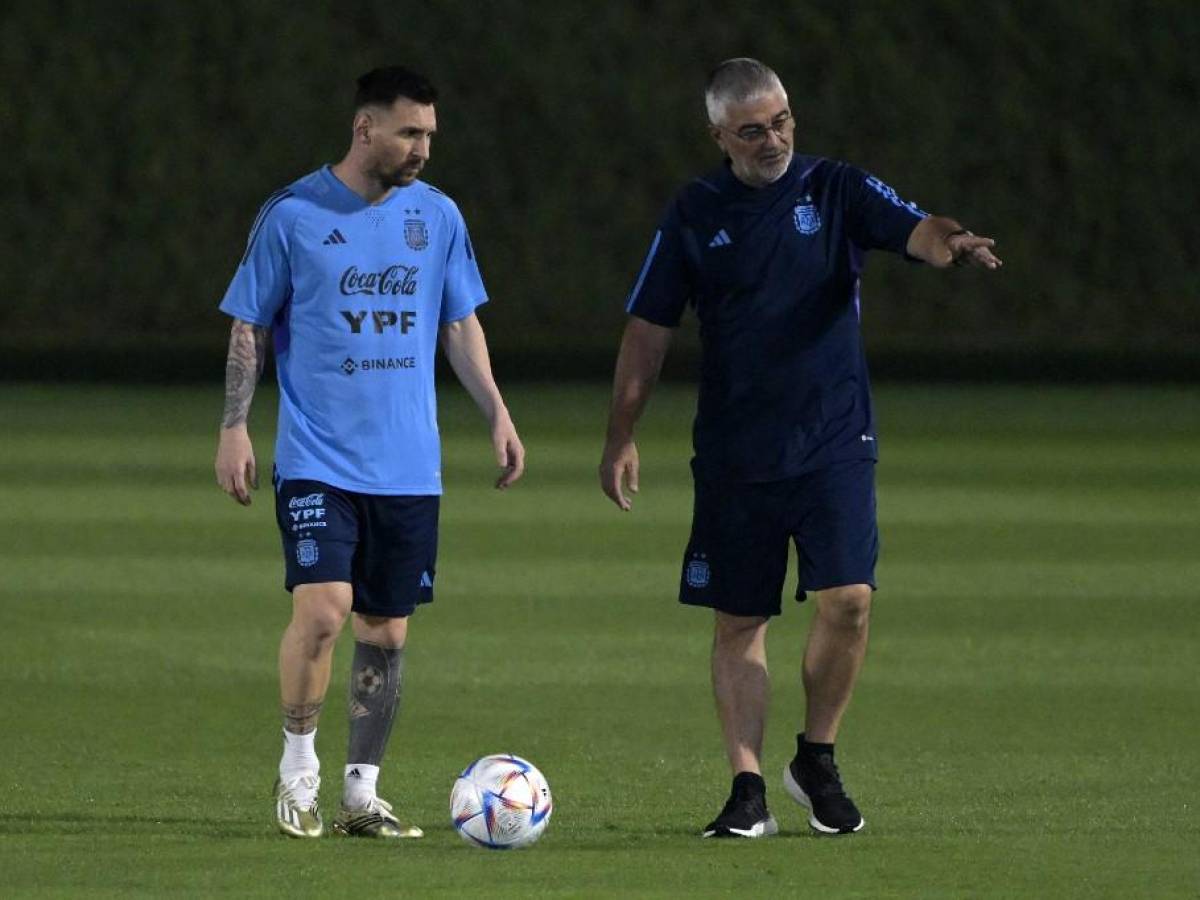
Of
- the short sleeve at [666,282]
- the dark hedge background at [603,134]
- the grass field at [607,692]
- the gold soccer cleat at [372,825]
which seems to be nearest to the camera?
the grass field at [607,692]

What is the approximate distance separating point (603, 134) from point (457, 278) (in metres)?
21.8

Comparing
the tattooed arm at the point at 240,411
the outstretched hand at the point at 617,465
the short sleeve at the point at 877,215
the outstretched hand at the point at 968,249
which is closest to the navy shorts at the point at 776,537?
the outstretched hand at the point at 617,465

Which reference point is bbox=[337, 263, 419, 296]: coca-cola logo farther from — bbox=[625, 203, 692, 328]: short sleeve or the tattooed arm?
bbox=[625, 203, 692, 328]: short sleeve

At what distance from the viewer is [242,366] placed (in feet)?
21.1

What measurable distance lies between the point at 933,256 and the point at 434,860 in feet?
5.90

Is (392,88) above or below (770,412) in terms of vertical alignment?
above

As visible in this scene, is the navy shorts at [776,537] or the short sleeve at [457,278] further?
the short sleeve at [457,278]

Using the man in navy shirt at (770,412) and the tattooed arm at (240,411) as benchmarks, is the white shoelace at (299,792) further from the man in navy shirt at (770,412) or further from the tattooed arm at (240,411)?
the man in navy shirt at (770,412)

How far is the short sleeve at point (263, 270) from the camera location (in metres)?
6.32

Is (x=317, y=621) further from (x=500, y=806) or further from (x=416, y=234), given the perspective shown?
(x=416, y=234)

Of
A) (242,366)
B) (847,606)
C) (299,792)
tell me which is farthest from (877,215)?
(299,792)

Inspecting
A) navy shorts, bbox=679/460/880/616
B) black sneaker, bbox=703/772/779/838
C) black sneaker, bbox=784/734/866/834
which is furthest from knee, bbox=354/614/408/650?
black sneaker, bbox=784/734/866/834

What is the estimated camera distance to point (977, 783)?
7.33 m

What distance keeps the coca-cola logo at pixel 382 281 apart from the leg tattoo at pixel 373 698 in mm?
888
